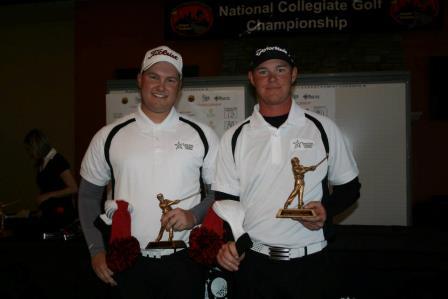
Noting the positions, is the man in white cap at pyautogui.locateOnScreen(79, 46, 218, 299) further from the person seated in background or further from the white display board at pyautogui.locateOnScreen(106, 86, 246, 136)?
the person seated in background

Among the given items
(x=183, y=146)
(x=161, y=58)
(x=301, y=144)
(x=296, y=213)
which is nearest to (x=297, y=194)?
(x=296, y=213)

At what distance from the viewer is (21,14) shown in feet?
22.1

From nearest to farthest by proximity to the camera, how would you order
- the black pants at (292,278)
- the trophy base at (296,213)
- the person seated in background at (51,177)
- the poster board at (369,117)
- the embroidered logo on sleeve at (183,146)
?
the trophy base at (296,213), the black pants at (292,278), the embroidered logo on sleeve at (183,146), the poster board at (369,117), the person seated in background at (51,177)

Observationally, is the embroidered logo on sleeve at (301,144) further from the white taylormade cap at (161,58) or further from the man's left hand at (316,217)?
the white taylormade cap at (161,58)

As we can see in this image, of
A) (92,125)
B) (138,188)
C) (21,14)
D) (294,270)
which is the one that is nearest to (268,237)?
(294,270)

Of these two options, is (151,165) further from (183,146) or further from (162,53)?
(162,53)

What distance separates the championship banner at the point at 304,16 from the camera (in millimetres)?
4793

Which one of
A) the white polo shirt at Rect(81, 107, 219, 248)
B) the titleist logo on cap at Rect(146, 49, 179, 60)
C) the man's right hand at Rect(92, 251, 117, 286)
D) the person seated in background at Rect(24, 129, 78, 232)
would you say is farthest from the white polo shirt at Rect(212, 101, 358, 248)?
the person seated in background at Rect(24, 129, 78, 232)

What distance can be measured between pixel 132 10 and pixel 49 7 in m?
1.62

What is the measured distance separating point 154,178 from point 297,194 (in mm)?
584

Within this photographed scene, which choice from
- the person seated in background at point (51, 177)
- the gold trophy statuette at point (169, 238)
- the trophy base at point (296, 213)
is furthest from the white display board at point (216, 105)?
the trophy base at point (296, 213)

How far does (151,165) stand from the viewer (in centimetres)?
179

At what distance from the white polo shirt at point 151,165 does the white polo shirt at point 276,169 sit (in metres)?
0.11

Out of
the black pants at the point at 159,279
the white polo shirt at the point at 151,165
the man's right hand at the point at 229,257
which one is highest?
the white polo shirt at the point at 151,165
